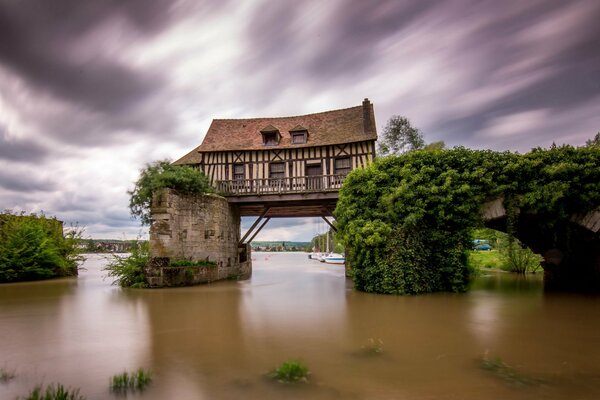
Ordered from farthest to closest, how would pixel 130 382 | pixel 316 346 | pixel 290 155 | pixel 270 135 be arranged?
pixel 270 135
pixel 290 155
pixel 316 346
pixel 130 382

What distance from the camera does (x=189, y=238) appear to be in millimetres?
12195

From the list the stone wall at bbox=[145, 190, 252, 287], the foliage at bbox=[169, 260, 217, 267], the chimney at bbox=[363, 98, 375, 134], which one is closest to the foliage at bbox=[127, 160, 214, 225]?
the stone wall at bbox=[145, 190, 252, 287]

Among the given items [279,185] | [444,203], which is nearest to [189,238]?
[279,185]

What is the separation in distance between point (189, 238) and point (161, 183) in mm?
2224

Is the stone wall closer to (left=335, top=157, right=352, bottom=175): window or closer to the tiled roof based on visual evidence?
the tiled roof

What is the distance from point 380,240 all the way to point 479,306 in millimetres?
2795

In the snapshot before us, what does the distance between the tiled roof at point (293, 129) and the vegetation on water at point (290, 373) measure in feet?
41.4

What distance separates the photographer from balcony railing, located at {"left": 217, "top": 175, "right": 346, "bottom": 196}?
579 inches

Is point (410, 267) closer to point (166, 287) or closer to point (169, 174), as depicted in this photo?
point (166, 287)

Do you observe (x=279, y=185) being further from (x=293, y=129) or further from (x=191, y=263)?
(x=191, y=263)

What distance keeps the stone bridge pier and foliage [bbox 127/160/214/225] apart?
387 inches

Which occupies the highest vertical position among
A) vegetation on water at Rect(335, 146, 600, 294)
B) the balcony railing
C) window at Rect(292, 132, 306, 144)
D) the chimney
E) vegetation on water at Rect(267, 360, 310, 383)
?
the chimney

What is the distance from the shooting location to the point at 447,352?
13.8 ft

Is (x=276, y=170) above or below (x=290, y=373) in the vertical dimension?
above
